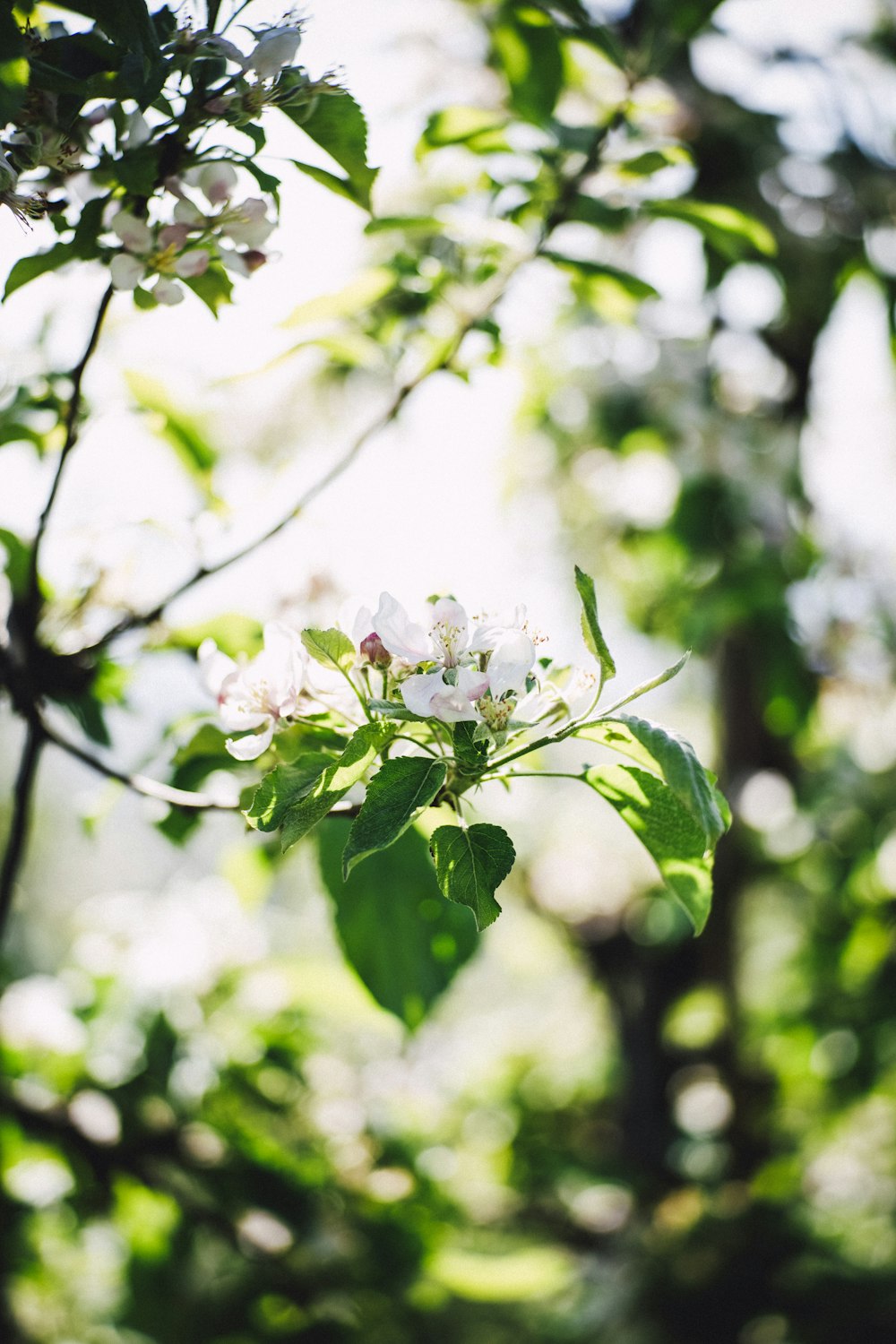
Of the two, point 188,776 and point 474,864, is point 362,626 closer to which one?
point 474,864

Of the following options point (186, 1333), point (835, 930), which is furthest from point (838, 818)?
point (186, 1333)

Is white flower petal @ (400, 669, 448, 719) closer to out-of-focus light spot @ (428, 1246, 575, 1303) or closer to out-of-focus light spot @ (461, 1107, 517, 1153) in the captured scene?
out-of-focus light spot @ (428, 1246, 575, 1303)

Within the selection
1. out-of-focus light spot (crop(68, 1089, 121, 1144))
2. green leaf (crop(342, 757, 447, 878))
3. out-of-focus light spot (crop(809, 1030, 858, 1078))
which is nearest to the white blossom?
green leaf (crop(342, 757, 447, 878))

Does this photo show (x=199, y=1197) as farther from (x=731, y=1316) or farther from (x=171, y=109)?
(x=171, y=109)

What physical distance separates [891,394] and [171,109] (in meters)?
1.85

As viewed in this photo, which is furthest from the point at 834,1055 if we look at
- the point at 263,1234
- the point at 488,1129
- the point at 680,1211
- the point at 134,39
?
the point at 134,39

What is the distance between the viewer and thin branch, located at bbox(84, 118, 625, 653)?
71 cm

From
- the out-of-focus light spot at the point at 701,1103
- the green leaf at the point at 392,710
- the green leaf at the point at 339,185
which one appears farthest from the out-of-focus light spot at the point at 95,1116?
the out-of-focus light spot at the point at 701,1103

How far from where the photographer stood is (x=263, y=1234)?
3.36 feet

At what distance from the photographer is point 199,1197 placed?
1123 millimetres

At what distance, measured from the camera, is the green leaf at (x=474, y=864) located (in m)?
0.40

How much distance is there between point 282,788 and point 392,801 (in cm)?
5

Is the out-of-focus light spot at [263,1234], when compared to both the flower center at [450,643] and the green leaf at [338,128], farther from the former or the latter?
the green leaf at [338,128]

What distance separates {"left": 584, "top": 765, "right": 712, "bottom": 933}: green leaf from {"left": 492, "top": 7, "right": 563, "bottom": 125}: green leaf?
0.58 metres
